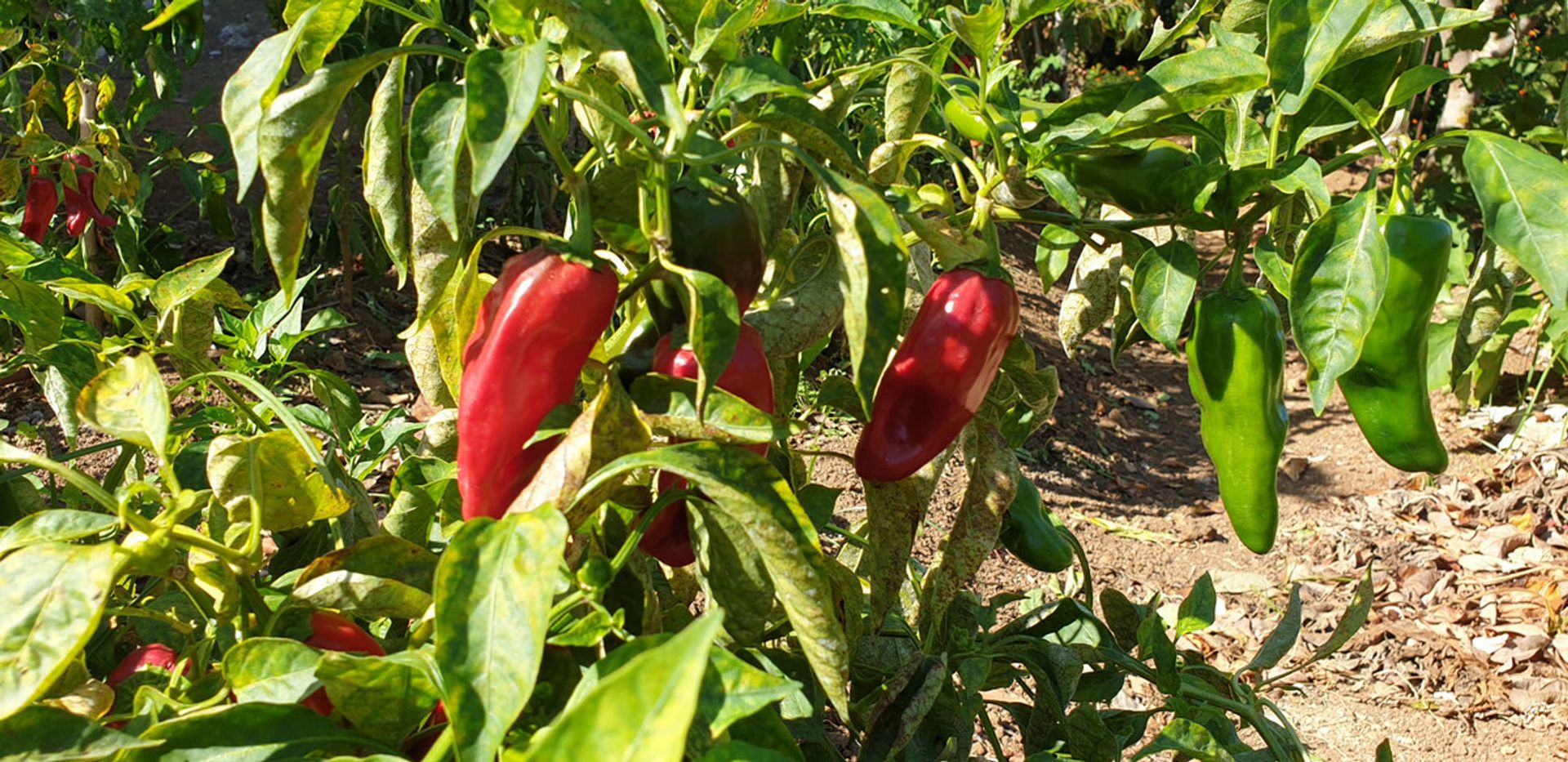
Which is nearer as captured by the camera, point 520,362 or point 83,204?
point 520,362

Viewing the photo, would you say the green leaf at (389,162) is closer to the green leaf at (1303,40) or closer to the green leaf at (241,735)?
the green leaf at (241,735)

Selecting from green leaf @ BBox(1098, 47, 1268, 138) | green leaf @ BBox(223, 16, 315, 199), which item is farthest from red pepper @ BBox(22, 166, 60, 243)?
green leaf @ BBox(1098, 47, 1268, 138)

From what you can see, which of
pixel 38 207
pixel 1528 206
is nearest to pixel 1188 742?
pixel 1528 206

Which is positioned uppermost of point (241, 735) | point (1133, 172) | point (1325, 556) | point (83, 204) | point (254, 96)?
point (254, 96)

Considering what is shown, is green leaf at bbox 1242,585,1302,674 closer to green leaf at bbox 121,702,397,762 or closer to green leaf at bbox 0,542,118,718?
green leaf at bbox 121,702,397,762

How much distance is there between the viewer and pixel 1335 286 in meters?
0.81

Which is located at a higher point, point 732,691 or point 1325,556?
point 732,691

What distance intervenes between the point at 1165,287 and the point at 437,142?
0.52 metres

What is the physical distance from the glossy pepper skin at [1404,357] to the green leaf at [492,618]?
0.66 meters

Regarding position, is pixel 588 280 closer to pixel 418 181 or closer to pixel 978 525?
pixel 418 181

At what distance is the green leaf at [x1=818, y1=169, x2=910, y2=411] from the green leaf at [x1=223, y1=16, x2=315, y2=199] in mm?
286

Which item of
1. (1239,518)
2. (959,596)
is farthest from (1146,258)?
(959,596)

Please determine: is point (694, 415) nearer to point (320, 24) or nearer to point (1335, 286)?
point (320, 24)

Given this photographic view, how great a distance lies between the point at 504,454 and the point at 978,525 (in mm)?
387
